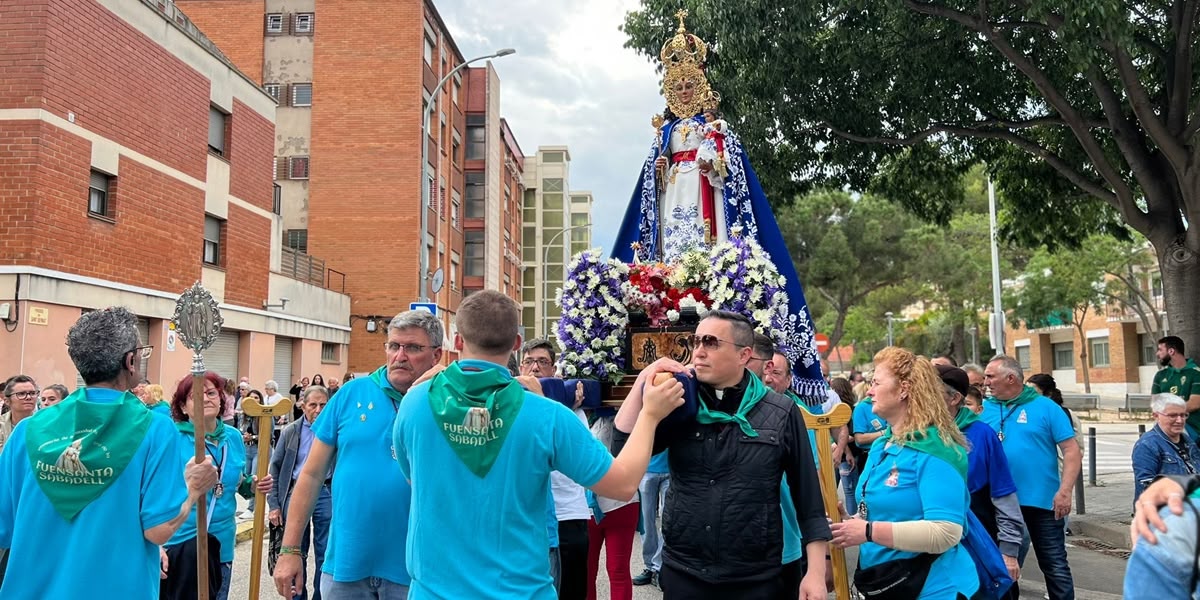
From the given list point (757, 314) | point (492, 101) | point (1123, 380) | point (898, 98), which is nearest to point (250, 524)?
point (757, 314)

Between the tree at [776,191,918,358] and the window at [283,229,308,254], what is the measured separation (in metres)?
18.5

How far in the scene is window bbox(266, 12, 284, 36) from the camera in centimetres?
3519

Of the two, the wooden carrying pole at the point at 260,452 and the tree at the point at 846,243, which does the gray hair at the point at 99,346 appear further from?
the tree at the point at 846,243

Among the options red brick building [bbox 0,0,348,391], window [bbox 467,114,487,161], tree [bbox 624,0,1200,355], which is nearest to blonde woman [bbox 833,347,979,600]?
tree [bbox 624,0,1200,355]

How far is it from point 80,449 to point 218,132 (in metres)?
21.8

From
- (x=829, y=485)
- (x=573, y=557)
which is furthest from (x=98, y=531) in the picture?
(x=829, y=485)

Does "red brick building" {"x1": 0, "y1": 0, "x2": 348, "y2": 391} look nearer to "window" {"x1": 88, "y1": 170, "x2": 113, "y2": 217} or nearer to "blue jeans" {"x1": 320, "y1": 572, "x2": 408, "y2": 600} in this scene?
"window" {"x1": 88, "y1": 170, "x2": 113, "y2": 217}

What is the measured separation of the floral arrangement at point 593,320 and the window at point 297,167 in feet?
102

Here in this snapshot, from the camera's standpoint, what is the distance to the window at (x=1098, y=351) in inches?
2049

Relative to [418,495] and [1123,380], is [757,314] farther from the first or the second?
[1123,380]

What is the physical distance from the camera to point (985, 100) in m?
13.1

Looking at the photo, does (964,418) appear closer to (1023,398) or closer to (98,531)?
(1023,398)

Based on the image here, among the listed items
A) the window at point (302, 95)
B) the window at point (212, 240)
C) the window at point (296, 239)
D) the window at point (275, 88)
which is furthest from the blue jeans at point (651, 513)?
the window at point (275, 88)

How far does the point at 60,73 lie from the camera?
16844 mm
